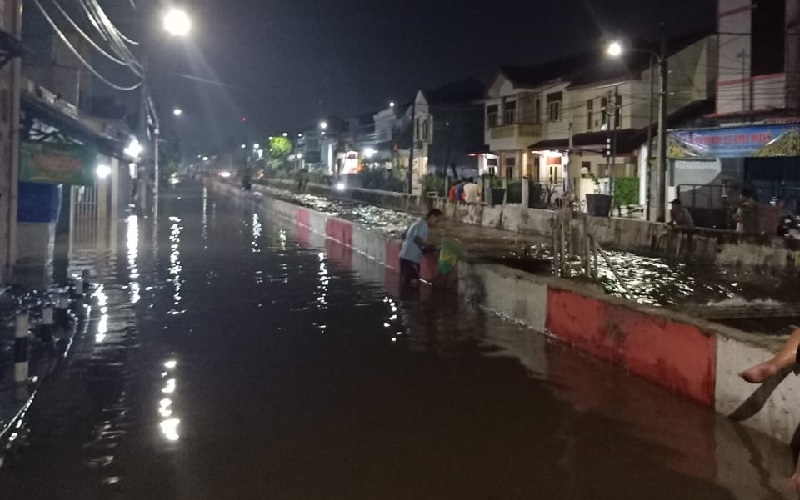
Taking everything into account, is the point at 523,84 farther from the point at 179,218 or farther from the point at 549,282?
the point at 549,282

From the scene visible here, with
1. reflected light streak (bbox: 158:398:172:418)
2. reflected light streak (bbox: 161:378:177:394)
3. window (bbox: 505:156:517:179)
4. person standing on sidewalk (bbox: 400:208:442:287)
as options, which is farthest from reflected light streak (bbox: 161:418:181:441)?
window (bbox: 505:156:517:179)

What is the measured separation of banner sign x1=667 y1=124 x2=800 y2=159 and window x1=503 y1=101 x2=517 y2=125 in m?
22.3

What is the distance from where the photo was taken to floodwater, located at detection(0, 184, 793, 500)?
6.33 meters

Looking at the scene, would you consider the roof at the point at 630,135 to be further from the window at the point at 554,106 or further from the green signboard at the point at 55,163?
the green signboard at the point at 55,163

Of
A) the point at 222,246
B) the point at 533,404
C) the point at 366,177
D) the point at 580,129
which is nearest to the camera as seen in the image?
the point at 533,404

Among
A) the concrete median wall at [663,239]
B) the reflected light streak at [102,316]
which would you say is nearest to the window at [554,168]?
the concrete median wall at [663,239]

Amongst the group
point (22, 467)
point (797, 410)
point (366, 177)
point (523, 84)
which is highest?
point (523, 84)

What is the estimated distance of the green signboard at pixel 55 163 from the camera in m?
15.4

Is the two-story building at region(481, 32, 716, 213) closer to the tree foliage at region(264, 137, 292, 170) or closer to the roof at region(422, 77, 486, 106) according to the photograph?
the roof at region(422, 77, 486, 106)

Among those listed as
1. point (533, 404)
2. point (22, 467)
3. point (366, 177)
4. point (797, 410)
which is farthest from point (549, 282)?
point (366, 177)

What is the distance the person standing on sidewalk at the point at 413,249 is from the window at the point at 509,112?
129 feet

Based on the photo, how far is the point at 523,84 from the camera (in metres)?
53.6

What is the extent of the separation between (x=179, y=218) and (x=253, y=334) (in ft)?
93.4

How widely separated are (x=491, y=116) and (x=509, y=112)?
115 inches
